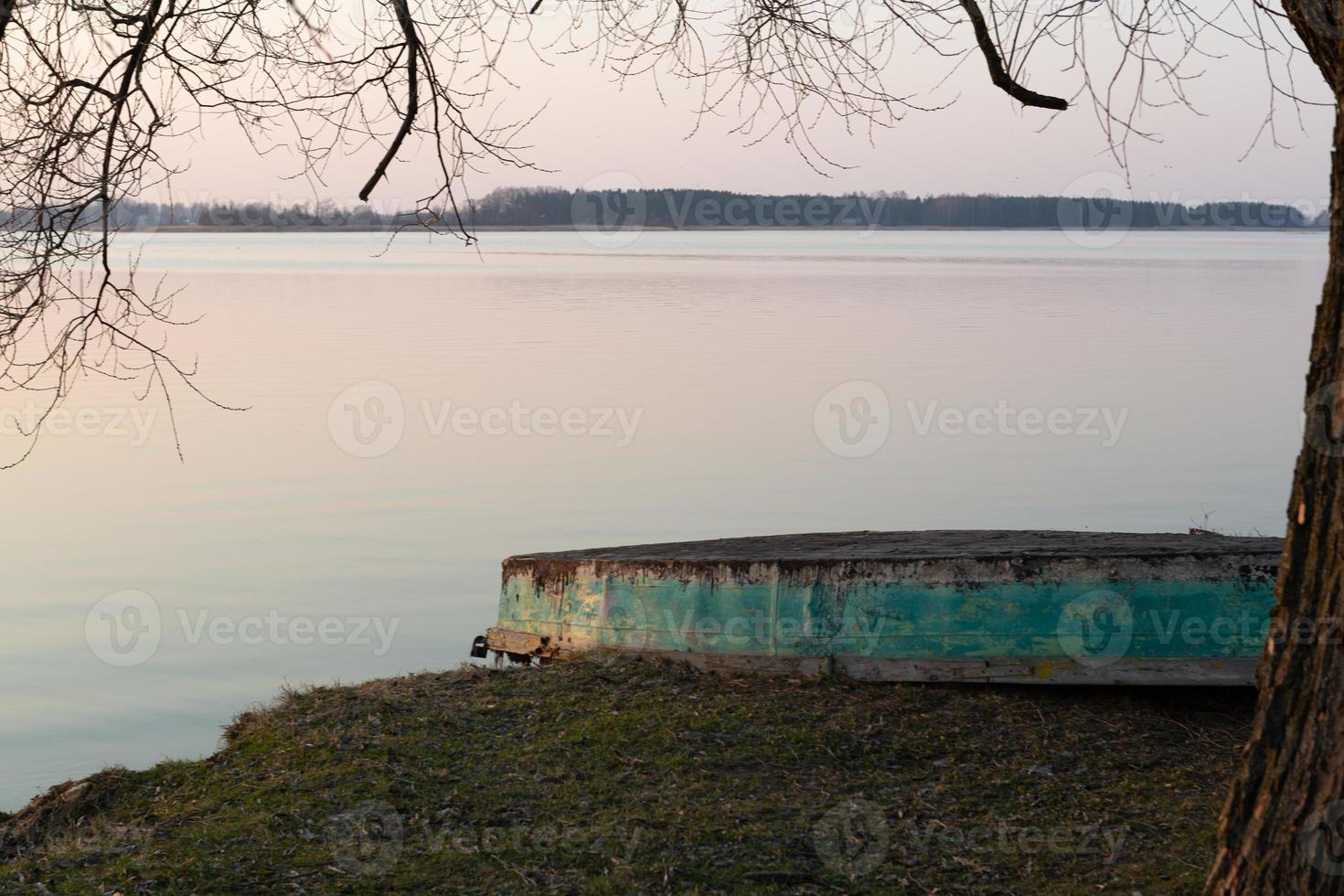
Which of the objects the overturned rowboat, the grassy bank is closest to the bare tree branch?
the overturned rowboat

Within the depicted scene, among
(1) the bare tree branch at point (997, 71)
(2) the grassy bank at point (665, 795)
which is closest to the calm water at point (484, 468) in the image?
(2) the grassy bank at point (665, 795)

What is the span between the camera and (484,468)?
18.1 metres

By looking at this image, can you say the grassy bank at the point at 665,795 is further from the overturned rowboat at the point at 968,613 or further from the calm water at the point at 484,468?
the calm water at the point at 484,468

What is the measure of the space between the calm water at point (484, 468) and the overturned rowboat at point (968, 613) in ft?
14.5

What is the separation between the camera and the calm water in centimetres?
1159

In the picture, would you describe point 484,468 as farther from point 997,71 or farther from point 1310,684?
point 1310,684

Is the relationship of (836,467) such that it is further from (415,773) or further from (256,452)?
(415,773)

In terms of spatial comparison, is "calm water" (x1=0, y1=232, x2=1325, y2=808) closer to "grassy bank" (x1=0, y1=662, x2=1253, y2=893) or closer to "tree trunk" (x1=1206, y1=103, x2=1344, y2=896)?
"grassy bank" (x1=0, y1=662, x2=1253, y2=893)

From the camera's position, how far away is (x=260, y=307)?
43.2 m

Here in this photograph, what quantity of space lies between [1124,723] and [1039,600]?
0.65 meters

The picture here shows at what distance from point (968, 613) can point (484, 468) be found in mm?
12302

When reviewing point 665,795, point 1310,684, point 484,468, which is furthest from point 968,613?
point 484,468

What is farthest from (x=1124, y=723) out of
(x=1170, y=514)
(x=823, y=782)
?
(x=1170, y=514)

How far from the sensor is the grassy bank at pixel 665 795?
15.6ft
